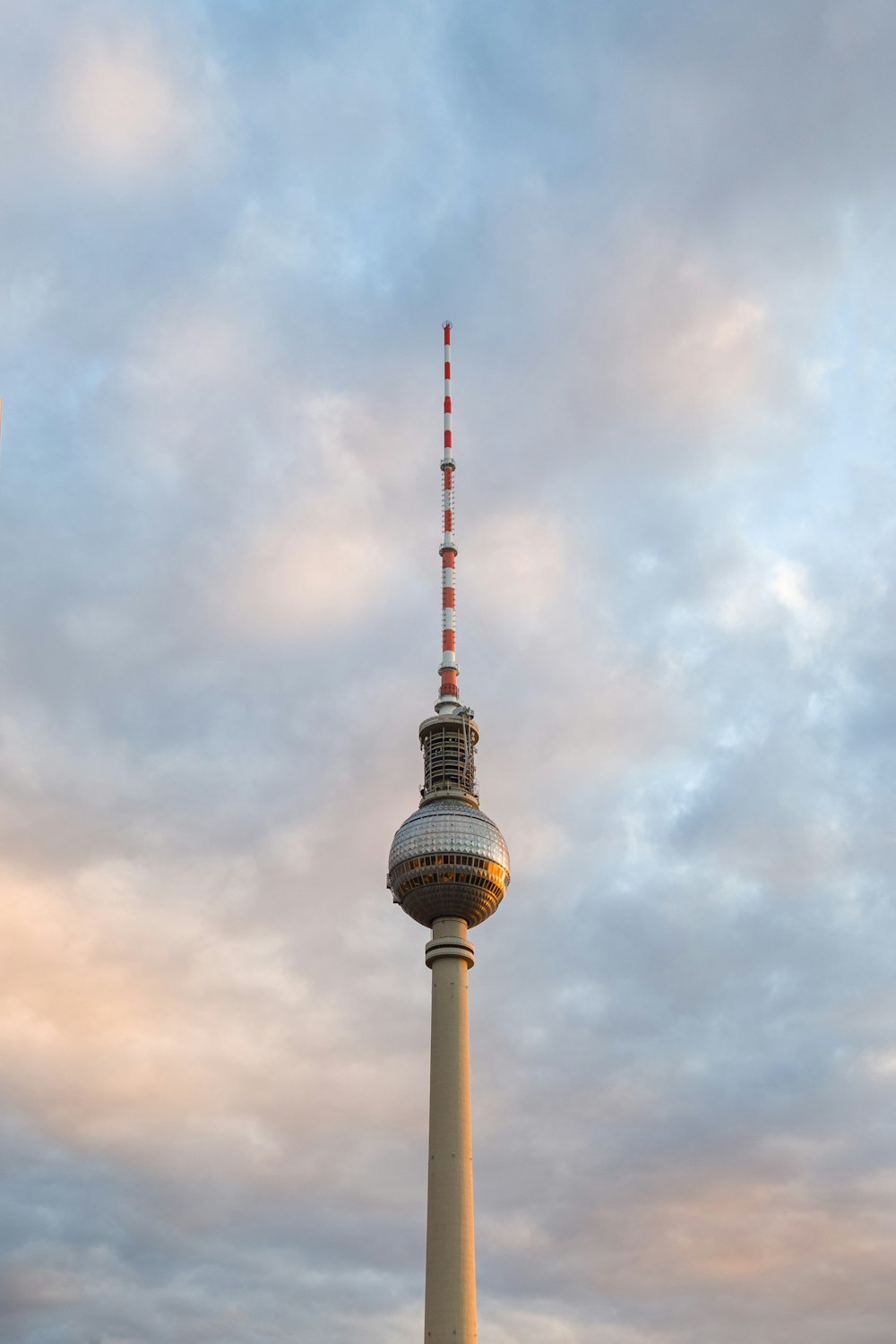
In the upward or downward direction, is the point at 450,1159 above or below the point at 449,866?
below

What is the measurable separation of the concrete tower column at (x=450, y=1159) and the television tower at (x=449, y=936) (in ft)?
0.33

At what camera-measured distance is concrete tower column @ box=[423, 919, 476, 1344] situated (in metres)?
160

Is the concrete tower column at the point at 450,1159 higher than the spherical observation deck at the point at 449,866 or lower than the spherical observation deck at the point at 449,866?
lower

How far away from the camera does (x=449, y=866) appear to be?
182 meters

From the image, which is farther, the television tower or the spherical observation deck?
the spherical observation deck

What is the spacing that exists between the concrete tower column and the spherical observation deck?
3648 millimetres

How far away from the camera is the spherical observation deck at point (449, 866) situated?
599 ft

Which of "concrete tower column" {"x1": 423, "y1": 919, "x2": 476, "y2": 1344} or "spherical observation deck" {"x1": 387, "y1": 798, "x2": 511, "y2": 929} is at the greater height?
"spherical observation deck" {"x1": 387, "y1": 798, "x2": 511, "y2": 929}

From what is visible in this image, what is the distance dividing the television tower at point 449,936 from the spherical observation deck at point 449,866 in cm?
11

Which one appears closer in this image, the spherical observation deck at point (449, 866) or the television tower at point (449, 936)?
the television tower at point (449, 936)

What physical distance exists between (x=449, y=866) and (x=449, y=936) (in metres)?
8.48

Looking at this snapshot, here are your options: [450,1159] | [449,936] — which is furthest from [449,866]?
[450,1159]

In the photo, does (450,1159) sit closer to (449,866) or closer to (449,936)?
(449,936)

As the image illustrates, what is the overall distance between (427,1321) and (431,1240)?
8.05 metres
